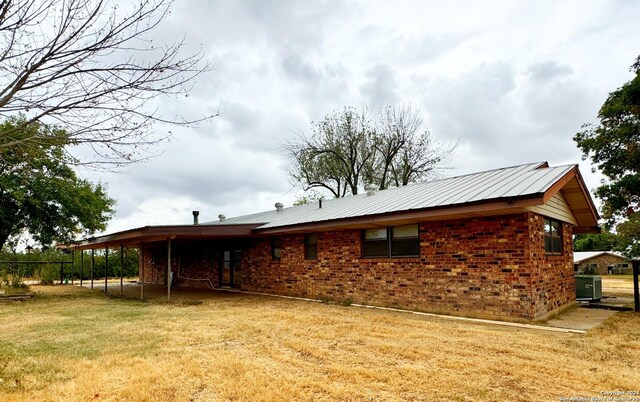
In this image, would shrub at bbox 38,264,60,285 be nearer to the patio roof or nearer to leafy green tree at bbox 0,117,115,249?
leafy green tree at bbox 0,117,115,249

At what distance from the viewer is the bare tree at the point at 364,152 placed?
93.5 ft

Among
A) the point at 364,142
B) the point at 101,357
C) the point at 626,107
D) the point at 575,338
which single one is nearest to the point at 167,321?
the point at 101,357

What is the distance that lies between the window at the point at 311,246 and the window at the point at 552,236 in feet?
20.6

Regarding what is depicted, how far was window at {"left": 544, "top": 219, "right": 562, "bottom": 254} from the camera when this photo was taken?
9.69m

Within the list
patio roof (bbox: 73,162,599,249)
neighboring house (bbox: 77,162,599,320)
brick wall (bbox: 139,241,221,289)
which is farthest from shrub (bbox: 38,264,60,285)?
patio roof (bbox: 73,162,599,249)

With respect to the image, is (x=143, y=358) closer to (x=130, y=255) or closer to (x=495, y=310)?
(x=495, y=310)

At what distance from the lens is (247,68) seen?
767 centimetres

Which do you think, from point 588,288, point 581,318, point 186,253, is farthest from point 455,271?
point 186,253

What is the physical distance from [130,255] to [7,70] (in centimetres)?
2738

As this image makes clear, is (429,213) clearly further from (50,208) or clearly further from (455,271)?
(50,208)

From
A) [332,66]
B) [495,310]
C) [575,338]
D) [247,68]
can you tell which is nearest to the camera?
[575,338]

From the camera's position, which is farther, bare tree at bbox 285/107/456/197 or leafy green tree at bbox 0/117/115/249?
Answer: bare tree at bbox 285/107/456/197

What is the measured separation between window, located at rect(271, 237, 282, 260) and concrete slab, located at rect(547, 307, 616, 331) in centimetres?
849

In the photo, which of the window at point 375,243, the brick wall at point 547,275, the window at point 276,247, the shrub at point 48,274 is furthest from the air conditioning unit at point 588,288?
the shrub at point 48,274
